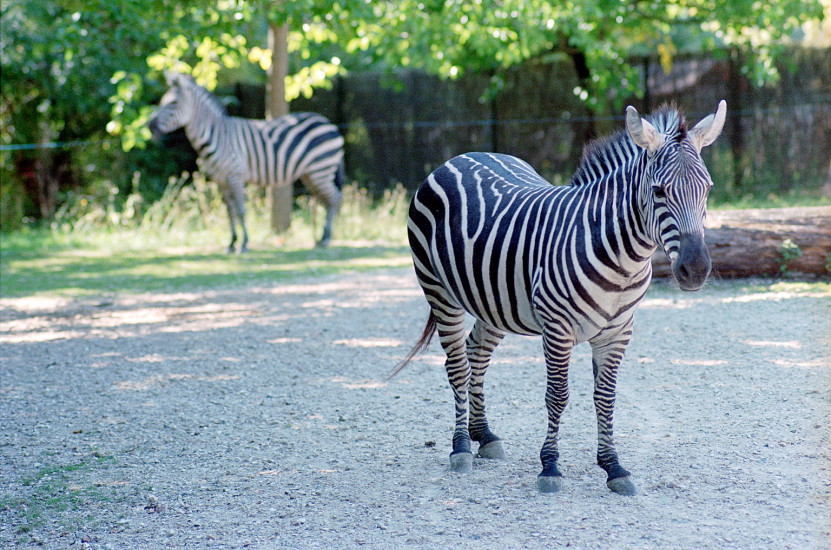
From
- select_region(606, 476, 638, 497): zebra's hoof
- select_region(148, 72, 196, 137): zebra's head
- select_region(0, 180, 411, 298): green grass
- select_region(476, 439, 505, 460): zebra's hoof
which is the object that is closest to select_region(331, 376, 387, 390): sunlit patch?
select_region(476, 439, 505, 460): zebra's hoof

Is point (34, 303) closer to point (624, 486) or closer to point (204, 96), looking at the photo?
point (204, 96)

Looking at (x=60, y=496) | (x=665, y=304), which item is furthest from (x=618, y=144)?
(x=665, y=304)

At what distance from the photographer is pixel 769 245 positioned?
8430mm

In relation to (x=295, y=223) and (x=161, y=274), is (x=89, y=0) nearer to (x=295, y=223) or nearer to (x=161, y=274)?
(x=161, y=274)

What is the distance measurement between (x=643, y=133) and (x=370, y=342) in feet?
13.3

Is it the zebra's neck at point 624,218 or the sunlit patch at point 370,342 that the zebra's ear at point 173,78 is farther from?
the zebra's neck at point 624,218

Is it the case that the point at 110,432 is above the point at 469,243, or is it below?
below

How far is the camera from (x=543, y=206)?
3.95 m

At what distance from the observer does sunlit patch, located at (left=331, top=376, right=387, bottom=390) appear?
579 cm

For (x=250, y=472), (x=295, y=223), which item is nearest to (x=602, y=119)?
(x=295, y=223)

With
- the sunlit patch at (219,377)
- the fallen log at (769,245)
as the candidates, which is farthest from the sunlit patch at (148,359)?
the fallen log at (769,245)

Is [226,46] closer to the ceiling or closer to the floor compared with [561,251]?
closer to the ceiling

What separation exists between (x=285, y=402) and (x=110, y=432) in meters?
1.10

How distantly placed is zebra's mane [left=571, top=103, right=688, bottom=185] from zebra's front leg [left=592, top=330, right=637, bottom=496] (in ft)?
2.46
